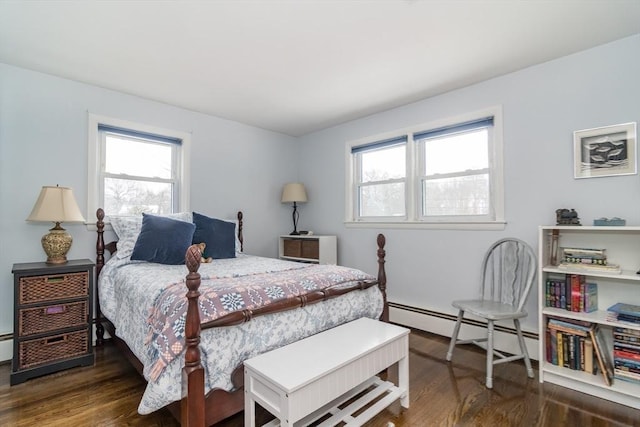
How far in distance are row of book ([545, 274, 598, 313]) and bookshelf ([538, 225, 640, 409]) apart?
0.12 feet

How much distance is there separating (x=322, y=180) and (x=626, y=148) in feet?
9.67

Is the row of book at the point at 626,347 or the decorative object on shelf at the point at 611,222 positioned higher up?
the decorative object on shelf at the point at 611,222

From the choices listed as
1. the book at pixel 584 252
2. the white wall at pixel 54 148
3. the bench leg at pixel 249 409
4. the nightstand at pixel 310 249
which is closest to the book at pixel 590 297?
the book at pixel 584 252

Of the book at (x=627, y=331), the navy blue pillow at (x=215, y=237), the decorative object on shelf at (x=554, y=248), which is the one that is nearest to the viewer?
the book at (x=627, y=331)

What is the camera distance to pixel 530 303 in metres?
2.57

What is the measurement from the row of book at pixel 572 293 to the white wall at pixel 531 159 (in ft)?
1.03

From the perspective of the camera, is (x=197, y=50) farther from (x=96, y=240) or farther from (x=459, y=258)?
(x=459, y=258)

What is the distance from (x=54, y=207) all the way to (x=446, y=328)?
3.46 meters

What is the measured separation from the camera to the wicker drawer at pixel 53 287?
2.20 metres

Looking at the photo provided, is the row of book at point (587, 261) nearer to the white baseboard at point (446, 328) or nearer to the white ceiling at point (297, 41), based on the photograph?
the white baseboard at point (446, 328)

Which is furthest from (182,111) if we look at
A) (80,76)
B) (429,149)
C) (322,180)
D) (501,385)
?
(501,385)

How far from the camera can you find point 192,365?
1383 mm

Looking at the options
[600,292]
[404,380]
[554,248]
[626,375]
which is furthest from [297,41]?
[626,375]

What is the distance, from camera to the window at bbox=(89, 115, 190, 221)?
2.95m
